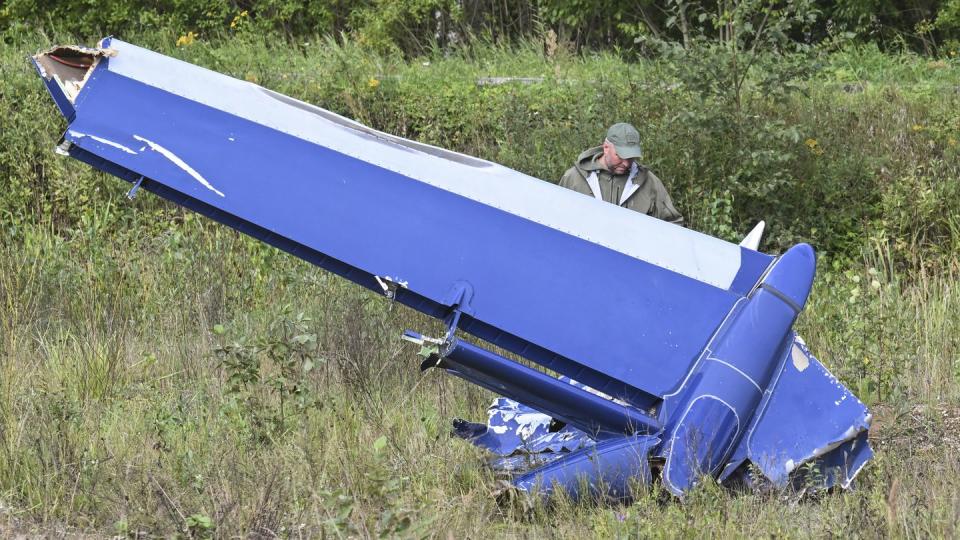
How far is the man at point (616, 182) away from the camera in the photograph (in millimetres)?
7172

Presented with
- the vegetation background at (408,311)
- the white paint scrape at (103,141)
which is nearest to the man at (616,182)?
the vegetation background at (408,311)

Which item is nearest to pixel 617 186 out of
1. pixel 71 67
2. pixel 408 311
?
pixel 408 311

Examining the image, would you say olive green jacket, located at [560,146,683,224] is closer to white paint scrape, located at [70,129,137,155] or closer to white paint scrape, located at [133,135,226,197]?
white paint scrape, located at [133,135,226,197]

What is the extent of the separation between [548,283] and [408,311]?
292 centimetres

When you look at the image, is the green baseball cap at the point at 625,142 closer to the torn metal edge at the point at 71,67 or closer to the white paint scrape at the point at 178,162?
the white paint scrape at the point at 178,162

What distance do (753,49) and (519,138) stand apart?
86.3 inches

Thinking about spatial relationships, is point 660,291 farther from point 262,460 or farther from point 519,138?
point 519,138

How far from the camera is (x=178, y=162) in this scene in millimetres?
5414

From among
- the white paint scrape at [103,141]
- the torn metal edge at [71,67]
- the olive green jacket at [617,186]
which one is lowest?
the olive green jacket at [617,186]

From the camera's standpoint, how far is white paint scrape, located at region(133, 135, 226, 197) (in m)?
5.37

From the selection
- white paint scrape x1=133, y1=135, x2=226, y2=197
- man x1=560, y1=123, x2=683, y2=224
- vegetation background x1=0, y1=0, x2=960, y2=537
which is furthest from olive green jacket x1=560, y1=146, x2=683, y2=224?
white paint scrape x1=133, y1=135, x2=226, y2=197

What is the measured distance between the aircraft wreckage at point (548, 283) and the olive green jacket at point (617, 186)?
176cm

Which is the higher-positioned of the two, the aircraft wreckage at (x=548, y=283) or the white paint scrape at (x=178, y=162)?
the white paint scrape at (x=178, y=162)

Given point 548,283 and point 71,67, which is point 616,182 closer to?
point 548,283
